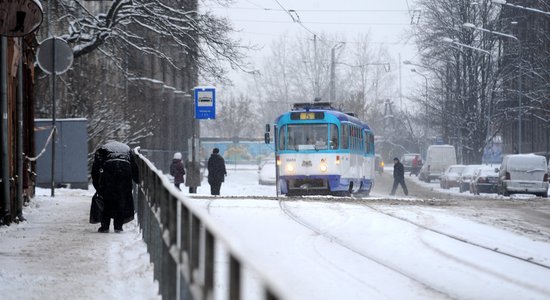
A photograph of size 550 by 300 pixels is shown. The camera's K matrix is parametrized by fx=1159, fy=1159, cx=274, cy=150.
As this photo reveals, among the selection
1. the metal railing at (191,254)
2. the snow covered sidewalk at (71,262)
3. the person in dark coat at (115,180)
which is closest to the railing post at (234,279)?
the metal railing at (191,254)

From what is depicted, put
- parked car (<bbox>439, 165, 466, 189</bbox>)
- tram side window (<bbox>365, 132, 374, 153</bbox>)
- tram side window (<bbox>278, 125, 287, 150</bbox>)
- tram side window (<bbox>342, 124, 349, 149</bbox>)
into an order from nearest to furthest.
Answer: tram side window (<bbox>278, 125, 287, 150</bbox>), tram side window (<bbox>342, 124, 349, 149</bbox>), tram side window (<bbox>365, 132, 374, 153</bbox>), parked car (<bbox>439, 165, 466, 189</bbox>)

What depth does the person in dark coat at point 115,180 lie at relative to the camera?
1556 centimetres

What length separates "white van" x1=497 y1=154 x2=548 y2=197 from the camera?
4247 cm

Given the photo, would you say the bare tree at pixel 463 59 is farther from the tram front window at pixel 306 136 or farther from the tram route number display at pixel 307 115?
the tram route number display at pixel 307 115

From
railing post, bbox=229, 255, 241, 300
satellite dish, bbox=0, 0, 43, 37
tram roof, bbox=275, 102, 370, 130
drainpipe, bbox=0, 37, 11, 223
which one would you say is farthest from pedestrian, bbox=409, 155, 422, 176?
railing post, bbox=229, 255, 241, 300

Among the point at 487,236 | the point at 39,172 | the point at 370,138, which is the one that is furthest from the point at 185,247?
the point at 370,138

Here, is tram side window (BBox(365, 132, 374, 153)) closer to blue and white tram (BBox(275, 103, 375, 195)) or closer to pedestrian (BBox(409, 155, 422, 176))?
blue and white tram (BBox(275, 103, 375, 195))

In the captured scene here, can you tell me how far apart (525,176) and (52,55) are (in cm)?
2395

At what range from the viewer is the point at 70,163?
29.4 meters

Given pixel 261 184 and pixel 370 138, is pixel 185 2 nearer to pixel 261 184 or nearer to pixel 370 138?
pixel 370 138

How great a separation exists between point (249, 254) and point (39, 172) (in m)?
25.7

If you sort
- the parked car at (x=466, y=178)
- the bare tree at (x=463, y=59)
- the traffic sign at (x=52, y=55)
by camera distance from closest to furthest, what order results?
the traffic sign at (x=52, y=55), the parked car at (x=466, y=178), the bare tree at (x=463, y=59)

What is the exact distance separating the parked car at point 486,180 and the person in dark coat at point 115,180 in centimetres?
3502

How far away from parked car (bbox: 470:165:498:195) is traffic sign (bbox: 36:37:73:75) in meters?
29.0
